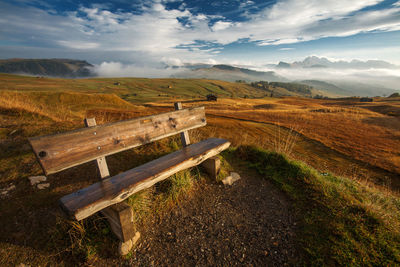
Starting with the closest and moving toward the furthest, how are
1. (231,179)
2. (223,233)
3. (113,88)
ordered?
1. (223,233)
2. (231,179)
3. (113,88)

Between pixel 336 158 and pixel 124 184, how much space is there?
294 inches

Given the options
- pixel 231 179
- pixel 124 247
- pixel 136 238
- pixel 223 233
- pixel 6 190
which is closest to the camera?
pixel 124 247

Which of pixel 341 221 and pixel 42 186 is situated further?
pixel 42 186

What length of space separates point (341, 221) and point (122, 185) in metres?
3.06

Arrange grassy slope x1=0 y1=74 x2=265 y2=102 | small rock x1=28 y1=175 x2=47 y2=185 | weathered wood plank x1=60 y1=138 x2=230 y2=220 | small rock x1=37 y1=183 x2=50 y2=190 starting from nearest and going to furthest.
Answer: weathered wood plank x1=60 y1=138 x2=230 y2=220 < small rock x1=37 y1=183 x2=50 y2=190 < small rock x1=28 y1=175 x2=47 y2=185 < grassy slope x1=0 y1=74 x2=265 y2=102

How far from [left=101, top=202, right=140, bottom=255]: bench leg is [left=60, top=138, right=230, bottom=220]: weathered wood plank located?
0.40 ft

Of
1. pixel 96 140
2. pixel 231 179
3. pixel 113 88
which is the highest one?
pixel 96 140

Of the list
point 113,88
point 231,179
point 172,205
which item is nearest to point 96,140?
point 172,205

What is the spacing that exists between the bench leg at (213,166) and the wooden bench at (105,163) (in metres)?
0.45

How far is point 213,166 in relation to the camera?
3.79 metres

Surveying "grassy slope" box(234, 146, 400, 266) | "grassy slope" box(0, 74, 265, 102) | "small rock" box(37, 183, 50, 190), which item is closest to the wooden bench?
"small rock" box(37, 183, 50, 190)

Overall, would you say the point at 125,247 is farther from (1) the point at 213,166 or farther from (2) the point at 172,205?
(1) the point at 213,166

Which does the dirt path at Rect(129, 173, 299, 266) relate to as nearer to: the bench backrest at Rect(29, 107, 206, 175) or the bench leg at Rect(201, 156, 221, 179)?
the bench leg at Rect(201, 156, 221, 179)

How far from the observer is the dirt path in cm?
226
